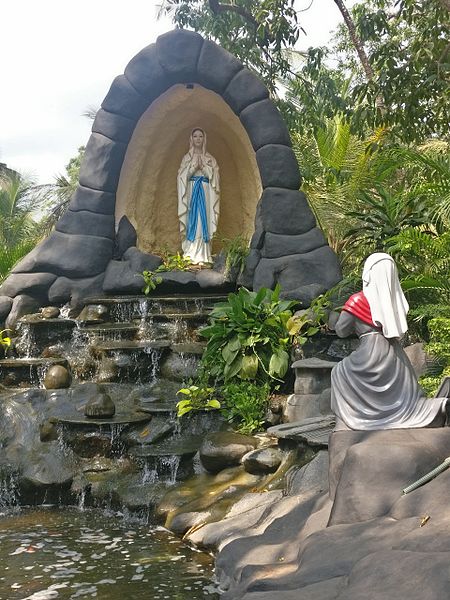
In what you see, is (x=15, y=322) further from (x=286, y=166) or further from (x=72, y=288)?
(x=286, y=166)

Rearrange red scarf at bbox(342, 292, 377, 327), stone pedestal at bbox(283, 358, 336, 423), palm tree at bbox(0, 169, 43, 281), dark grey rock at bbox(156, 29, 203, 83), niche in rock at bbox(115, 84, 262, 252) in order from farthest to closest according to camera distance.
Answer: palm tree at bbox(0, 169, 43, 281)
niche in rock at bbox(115, 84, 262, 252)
dark grey rock at bbox(156, 29, 203, 83)
stone pedestal at bbox(283, 358, 336, 423)
red scarf at bbox(342, 292, 377, 327)

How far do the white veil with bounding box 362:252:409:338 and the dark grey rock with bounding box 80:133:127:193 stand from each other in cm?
717

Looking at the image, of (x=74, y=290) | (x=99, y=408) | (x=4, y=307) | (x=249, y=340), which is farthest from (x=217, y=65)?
(x=99, y=408)

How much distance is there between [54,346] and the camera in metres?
10.7

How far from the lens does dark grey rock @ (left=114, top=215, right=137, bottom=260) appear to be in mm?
12523

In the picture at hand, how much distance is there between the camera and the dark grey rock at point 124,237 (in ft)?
41.1

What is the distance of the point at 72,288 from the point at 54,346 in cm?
142

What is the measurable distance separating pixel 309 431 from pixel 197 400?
1883mm

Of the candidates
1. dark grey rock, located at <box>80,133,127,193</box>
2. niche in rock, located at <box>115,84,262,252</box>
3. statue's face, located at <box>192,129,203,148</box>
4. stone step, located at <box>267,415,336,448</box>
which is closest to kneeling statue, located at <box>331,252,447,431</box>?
stone step, located at <box>267,415,336,448</box>

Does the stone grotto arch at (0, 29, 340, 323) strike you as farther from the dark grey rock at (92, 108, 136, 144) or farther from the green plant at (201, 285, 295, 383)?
the green plant at (201, 285, 295, 383)

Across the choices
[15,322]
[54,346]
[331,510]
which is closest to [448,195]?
[331,510]

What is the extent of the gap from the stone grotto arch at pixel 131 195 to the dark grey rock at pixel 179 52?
0.05 ft

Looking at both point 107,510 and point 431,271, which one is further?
point 431,271

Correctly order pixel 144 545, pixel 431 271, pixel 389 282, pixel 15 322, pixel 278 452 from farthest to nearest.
→ pixel 15 322 → pixel 431 271 → pixel 278 452 → pixel 144 545 → pixel 389 282
